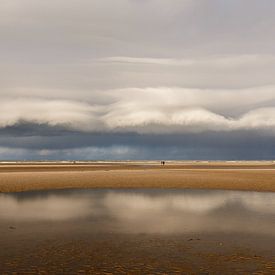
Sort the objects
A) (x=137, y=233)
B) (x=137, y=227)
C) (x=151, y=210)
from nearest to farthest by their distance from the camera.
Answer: (x=137, y=233) < (x=137, y=227) < (x=151, y=210)

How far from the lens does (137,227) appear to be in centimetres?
2298

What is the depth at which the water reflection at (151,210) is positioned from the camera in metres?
23.3

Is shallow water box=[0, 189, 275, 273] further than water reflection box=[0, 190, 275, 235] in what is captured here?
No

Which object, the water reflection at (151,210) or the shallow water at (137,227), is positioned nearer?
the shallow water at (137,227)

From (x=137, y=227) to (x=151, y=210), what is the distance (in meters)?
6.71

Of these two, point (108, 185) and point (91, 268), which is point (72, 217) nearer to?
point (91, 268)

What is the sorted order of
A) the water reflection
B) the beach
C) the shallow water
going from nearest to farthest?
the beach → the shallow water → the water reflection

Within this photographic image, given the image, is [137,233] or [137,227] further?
[137,227]

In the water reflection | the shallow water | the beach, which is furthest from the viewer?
the water reflection

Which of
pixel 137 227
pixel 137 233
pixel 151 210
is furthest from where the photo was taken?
pixel 151 210

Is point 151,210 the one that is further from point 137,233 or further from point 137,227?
point 137,233

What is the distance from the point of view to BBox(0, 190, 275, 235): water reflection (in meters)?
23.3

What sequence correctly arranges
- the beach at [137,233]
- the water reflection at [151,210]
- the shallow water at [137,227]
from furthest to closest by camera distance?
the water reflection at [151,210]
the shallow water at [137,227]
the beach at [137,233]

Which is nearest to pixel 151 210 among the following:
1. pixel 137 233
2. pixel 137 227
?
pixel 137 227
